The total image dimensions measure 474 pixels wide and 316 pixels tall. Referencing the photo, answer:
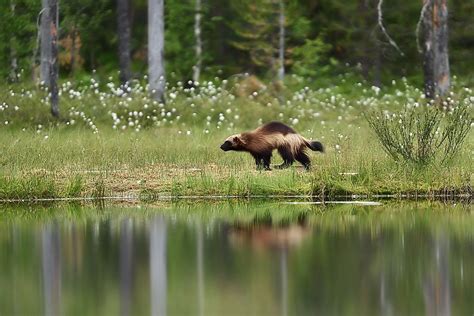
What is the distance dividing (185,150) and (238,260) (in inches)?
355

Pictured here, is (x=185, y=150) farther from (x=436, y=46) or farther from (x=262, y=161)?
(x=436, y=46)

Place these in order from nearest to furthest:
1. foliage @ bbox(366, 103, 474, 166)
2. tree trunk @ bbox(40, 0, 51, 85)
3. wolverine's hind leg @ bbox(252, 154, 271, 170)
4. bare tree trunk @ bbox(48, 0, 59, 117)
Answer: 1. foliage @ bbox(366, 103, 474, 166)
2. wolverine's hind leg @ bbox(252, 154, 271, 170)
3. bare tree trunk @ bbox(48, 0, 59, 117)
4. tree trunk @ bbox(40, 0, 51, 85)

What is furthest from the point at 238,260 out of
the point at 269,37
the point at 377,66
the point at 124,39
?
the point at 269,37

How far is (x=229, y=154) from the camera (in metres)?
23.0

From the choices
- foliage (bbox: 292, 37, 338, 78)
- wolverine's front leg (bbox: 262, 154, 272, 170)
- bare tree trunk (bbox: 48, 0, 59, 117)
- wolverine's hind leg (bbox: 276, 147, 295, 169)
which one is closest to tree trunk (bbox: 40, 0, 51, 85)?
bare tree trunk (bbox: 48, 0, 59, 117)

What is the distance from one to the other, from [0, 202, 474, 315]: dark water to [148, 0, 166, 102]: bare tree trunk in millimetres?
12430

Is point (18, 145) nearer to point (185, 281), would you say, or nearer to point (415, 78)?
point (185, 281)

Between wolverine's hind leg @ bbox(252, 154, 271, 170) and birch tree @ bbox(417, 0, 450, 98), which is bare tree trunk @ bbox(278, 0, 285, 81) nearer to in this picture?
birch tree @ bbox(417, 0, 450, 98)

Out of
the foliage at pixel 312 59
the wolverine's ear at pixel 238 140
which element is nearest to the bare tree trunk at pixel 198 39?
the foliage at pixel 312 59

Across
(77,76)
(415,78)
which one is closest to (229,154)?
(415,78)

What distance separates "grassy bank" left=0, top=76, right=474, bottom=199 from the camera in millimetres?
19250

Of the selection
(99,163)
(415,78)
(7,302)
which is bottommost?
(7,302)

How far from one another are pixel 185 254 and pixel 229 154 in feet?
28.8

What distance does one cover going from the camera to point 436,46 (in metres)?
30.7
